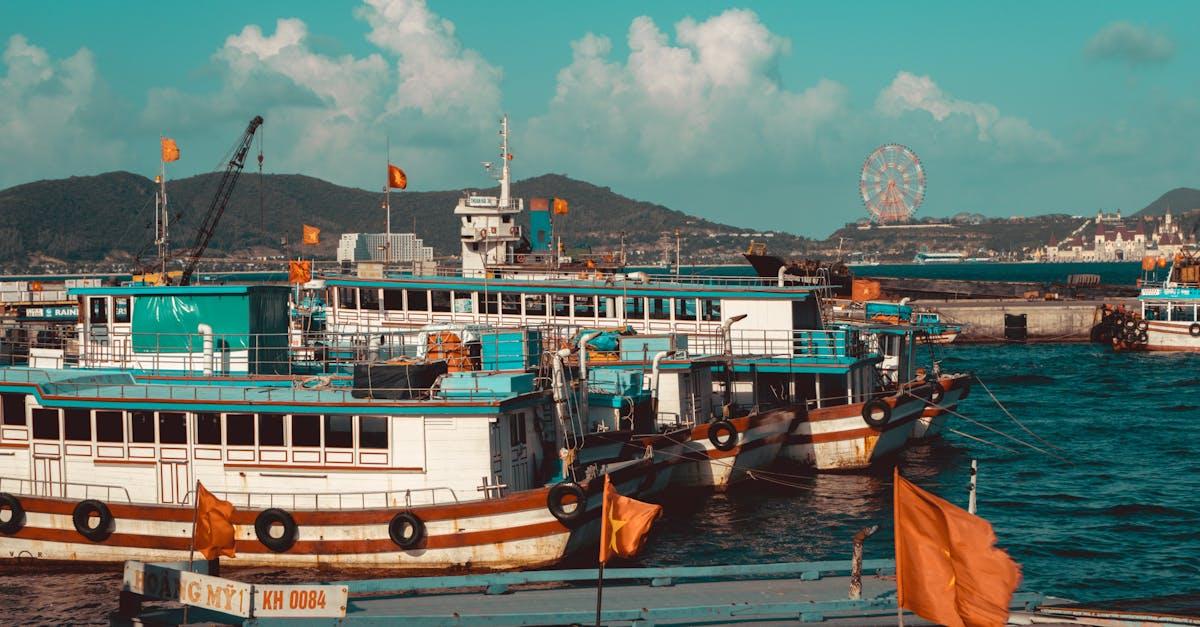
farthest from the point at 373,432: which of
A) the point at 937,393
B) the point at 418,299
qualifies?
the point at 937,393

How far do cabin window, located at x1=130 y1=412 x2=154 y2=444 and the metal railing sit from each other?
1.63 m

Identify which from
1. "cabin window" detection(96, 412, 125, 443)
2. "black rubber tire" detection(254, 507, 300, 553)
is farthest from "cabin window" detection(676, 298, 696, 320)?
"cabin window" detection(96, 412, 125, 443)

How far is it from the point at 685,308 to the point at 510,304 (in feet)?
20.9

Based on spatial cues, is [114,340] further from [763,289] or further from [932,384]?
[932,384]

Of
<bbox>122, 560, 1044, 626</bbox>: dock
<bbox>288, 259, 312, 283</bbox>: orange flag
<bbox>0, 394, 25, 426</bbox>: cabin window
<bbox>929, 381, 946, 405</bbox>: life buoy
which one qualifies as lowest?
<bbox>122, 560, 1044, 626</bbox>: dock

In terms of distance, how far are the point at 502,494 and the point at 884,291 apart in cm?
9021

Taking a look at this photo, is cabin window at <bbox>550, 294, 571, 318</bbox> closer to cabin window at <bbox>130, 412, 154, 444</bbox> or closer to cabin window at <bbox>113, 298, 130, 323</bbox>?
cabin window at <bbox>113, 298, 130, 323</bbox>

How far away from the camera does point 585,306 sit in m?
42.5

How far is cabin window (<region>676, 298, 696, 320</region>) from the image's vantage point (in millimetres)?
41219

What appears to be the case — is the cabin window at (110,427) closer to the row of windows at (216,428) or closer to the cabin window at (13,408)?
the row of windows at (216,428)

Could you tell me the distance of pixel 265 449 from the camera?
25.3 meters

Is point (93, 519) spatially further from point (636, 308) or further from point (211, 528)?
point (636, 308)

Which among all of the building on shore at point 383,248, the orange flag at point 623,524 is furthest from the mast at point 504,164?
the orange flag at point 623,524

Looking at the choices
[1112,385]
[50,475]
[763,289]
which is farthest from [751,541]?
[1112,385]
